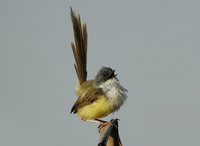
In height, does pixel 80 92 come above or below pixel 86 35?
below

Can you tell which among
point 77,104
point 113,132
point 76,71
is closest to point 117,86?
point 77,104

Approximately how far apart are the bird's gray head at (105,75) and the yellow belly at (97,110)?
310mm

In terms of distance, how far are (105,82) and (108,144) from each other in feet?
10.6

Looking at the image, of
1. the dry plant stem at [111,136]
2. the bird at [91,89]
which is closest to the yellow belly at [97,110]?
the bird at [91,89]

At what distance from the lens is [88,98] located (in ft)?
17.1

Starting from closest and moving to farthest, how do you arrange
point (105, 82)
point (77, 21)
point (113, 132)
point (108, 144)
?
point (108, 144)
point (113, 132)
point (105, 82)
point (77, 21)

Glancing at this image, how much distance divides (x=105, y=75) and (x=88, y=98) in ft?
1.13

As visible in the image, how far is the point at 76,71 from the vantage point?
5.93 m

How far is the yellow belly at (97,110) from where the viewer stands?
16.3ft

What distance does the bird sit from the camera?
4.98 m

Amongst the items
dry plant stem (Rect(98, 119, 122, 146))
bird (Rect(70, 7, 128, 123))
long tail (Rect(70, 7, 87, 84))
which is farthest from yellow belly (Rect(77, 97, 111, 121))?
dry plant stem (Rect(98, 119, 122, 146))

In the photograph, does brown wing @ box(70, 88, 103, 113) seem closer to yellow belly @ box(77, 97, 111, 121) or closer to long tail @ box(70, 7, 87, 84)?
yellow belly @ box(77, 97, 111, 121)

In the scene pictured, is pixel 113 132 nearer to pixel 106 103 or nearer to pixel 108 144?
pixel 108 144

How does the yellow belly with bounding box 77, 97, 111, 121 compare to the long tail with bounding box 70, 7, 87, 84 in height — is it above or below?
below
